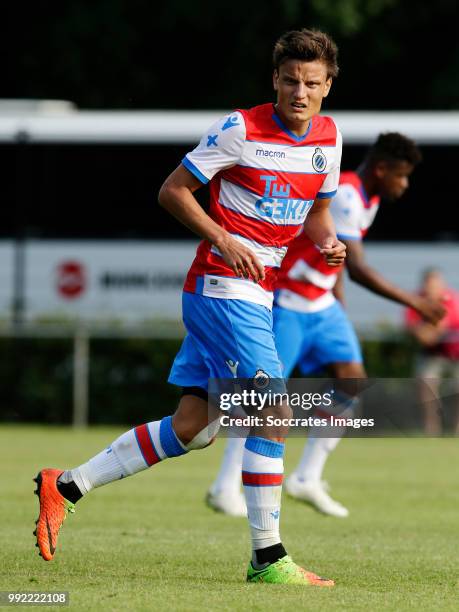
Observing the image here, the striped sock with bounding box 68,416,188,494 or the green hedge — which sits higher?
the green hedge

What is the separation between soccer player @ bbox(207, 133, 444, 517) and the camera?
10.1 meters

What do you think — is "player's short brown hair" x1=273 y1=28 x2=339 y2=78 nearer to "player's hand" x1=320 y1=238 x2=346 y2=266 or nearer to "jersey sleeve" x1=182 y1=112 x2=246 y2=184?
"jersey sleeve" x1=182 y1=112 x2=246 y2=184

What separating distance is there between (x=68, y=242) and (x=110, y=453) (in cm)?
1795

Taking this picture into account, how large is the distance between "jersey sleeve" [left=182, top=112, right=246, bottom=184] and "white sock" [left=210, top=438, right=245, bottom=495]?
3765mm

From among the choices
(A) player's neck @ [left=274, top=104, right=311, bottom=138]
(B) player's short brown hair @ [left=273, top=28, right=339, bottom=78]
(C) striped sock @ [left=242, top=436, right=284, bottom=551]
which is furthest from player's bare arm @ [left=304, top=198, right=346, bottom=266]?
(C) striped sock @ [left=242, top=436, right=284, bottom=551]

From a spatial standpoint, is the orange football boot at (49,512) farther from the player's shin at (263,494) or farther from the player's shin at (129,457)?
the player's shin at (263,494)

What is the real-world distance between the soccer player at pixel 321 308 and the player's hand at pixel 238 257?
3.24m

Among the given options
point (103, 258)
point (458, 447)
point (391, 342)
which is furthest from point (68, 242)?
point (458, 447)

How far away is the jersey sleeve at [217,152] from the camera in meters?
6.80

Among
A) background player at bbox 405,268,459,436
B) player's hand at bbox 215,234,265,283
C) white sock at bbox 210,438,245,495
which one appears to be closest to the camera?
player's hand at bbox 215,234,265,283

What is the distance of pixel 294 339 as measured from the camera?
406 inches

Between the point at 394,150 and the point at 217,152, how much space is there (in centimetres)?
355

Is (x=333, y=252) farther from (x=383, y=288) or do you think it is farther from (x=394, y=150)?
(x=394, y=150)

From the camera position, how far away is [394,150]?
33.3 ft
